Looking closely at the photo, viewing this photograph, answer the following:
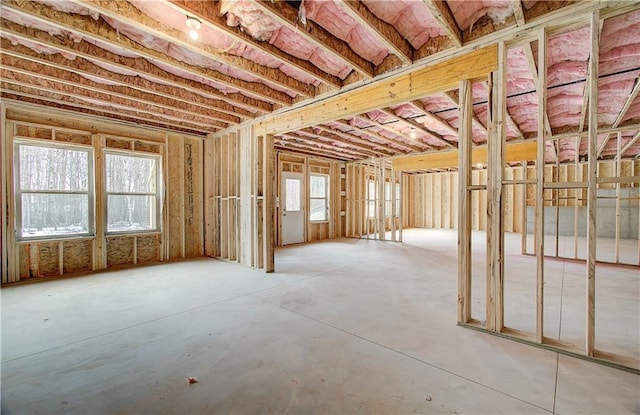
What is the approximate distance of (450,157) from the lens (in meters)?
7.87

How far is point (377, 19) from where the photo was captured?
248 cm

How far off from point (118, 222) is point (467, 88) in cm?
619

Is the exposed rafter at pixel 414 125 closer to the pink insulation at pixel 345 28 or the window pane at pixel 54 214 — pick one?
the pink insulation at pixel 345 28

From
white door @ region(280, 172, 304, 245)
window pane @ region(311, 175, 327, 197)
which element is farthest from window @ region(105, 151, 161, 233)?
window pane @ region(311, 175, 327, 197)

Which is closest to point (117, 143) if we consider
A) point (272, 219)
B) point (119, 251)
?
point (119, 251)

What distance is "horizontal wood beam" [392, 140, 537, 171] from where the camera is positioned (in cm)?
633

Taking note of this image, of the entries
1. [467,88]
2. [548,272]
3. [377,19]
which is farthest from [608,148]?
[377,19]

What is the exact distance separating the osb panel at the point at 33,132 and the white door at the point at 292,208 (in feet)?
16.5

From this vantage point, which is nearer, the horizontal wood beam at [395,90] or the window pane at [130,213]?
the horizontal wood beam at [395,90]

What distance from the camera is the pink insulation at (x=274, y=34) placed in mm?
2344

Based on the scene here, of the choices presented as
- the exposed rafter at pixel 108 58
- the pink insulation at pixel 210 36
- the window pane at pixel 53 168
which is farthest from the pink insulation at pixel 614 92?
the window pane at pixel 53 168

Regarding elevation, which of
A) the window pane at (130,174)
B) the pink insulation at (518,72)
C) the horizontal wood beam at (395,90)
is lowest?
the window pane at (130,174)

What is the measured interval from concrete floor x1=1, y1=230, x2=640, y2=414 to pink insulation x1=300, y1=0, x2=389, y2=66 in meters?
2.92

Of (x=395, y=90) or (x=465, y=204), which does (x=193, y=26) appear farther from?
(x=465, y=204)
